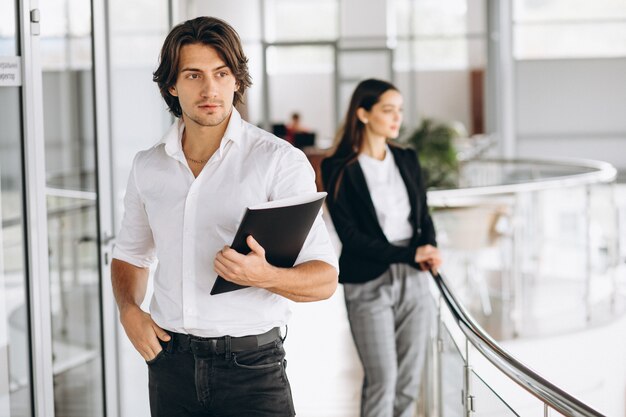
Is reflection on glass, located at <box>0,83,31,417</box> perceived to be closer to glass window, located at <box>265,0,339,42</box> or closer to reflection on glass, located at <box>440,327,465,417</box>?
reflection on glass, located at <box>440,327,465,417</box>

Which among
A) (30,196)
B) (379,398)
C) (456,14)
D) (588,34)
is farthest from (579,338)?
(456,14)

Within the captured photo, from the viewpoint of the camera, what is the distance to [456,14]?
1953cm

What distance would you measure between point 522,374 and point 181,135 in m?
1.08

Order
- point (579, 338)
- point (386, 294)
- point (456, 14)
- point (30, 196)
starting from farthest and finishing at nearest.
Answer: point (456, 14)
point (579, 338)
point (386, 294)
point (30, 196)

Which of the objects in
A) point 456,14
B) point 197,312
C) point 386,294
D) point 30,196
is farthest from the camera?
point 456,14

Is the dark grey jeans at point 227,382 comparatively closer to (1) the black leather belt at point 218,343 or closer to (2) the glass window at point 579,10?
(1) the black leather belt at point 218,343

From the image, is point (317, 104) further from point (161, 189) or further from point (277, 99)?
point (161, 189)

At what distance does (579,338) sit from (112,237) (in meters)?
4.47

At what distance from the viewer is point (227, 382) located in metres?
2.10

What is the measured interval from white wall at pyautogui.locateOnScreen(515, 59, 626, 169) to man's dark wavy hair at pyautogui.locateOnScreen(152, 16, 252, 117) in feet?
53.6

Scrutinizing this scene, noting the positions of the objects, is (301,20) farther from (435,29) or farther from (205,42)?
(205,42)

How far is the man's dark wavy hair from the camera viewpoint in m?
2.08

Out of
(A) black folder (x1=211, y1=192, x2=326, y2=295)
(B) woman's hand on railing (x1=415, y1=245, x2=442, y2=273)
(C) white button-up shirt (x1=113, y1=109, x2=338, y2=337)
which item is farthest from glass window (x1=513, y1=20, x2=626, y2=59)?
(A) black folder (x1=211, y1=192, x2=326, y2=295)

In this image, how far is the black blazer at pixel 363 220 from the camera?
12.0ft
